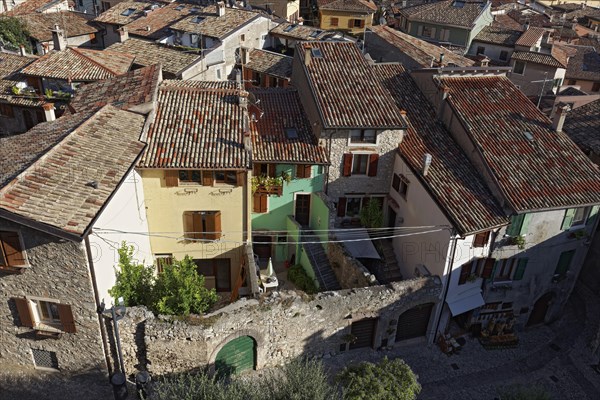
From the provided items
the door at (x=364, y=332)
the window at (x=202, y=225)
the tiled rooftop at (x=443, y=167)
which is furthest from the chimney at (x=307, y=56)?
the door at (x=364, y=332)

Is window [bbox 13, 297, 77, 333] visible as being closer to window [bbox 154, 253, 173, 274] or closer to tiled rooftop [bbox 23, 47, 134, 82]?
window [bbox 154, 253, 173, 274]

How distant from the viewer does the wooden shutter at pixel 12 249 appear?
61.2ft

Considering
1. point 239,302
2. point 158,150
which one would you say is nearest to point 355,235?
point 239,302

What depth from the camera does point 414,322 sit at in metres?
27.4

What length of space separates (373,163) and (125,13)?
4014 cm

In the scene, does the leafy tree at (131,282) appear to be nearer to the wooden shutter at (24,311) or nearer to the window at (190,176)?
the wooden shutter at (24,311)

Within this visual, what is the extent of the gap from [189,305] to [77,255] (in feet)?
18.7

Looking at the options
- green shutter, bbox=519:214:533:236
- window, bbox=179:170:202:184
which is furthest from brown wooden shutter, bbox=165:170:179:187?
green shutter, bbox=519:214:533:236

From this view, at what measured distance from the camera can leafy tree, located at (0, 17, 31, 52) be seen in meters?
55.6

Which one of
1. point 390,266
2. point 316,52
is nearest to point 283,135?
point 316,52

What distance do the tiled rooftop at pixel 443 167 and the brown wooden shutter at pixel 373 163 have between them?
5.15 feet

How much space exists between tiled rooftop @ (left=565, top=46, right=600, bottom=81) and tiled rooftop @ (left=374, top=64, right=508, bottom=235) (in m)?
33.3

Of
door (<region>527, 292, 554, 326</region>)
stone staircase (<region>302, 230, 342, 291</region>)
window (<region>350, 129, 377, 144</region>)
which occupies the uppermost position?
window (<region>350, 129, 377, 144</region>)

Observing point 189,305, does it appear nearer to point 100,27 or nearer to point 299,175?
point 299,175
